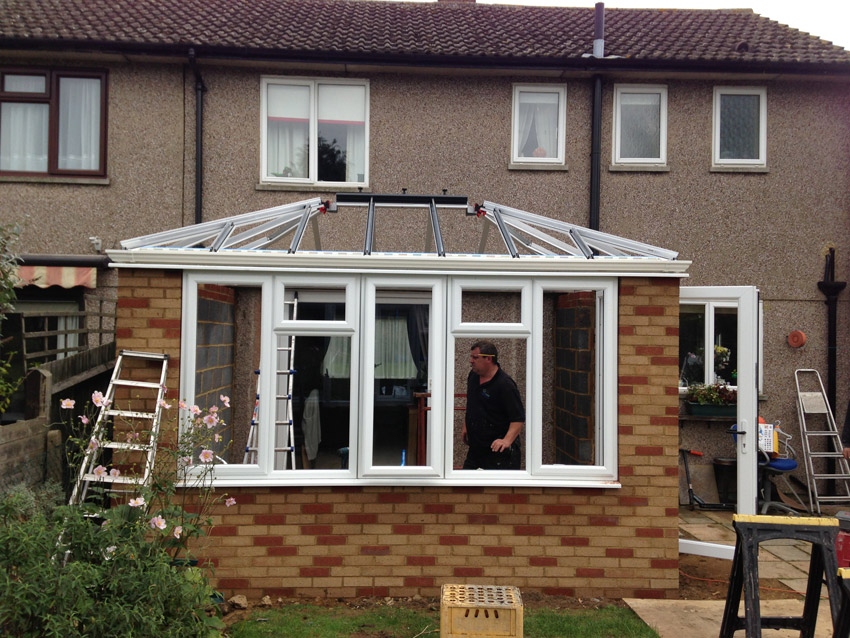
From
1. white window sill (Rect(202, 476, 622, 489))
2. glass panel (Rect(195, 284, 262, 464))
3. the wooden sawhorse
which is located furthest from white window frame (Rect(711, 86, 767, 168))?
the wooden sawhorse

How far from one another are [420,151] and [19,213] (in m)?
4.99

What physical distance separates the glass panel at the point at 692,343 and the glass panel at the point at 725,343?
17cm

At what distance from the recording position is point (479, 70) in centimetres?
893

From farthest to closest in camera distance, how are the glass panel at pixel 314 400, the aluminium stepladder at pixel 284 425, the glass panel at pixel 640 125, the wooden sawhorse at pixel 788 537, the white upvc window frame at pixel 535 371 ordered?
the glass panel at pixel 640 125
the glass panel at pixel 314 400
the aluminium stepladder at pixel 284 425
the white upvc window frame at pixel 535 371
the wooden sawhorse at pixel 788 537

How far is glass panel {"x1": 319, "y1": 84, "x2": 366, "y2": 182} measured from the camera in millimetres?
9148

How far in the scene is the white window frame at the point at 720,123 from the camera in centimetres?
910

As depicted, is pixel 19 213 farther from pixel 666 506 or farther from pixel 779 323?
pixel 779 323

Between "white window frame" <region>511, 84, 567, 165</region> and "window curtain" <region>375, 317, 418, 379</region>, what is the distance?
2.58 metres

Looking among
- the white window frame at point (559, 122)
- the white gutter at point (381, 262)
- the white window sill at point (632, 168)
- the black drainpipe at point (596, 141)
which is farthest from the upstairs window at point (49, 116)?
the white window sill at point (632, 168)

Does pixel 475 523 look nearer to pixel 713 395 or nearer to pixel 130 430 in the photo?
pixel 130 430

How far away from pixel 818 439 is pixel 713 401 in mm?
1536

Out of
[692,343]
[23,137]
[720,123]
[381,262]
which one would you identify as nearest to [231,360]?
[381,262]

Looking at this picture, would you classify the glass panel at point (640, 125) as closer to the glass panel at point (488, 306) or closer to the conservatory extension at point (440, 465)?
the glass panel at point (488, 306)

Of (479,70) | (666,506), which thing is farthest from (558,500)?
(479,70)
